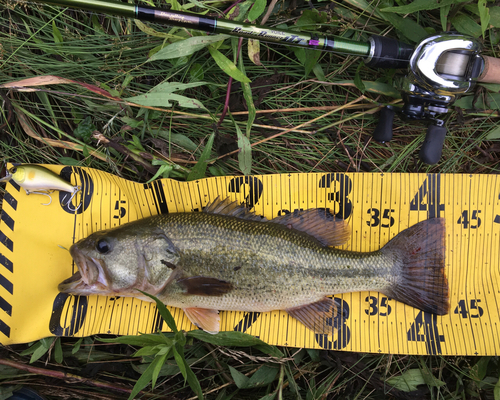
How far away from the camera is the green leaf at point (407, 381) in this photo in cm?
283

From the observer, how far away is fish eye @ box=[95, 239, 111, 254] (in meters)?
2.44

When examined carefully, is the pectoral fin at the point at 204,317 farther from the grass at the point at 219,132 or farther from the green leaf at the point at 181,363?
the green leaf at the point at 181,363

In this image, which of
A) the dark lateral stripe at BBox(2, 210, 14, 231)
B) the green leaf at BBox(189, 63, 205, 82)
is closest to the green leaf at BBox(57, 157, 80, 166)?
the dark lateral stripe at BBox(2, 210, 14, 231)

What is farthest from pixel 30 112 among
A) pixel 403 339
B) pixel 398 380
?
pixel 398 380

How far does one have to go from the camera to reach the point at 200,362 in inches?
116

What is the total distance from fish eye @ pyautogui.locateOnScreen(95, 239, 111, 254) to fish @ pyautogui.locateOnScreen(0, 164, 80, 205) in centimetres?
77

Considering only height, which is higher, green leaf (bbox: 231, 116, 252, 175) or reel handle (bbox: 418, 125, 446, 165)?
reel handle (bbox: 418, 125, 446, 165)

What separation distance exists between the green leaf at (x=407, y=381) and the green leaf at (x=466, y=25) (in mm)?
3067

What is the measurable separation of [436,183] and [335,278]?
128 centimetres

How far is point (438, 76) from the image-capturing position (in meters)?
2.27

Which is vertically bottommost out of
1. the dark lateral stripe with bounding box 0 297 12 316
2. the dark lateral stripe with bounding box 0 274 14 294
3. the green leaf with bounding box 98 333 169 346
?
the green leaf with bounding box 98 333 169 346

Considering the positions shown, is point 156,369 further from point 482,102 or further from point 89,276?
point 482,102

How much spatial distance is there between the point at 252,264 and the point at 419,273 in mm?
1485

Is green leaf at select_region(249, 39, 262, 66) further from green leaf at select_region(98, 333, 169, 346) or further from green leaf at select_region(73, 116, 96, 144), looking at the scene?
green leaf at select_region(98, 333, 169, 346)
